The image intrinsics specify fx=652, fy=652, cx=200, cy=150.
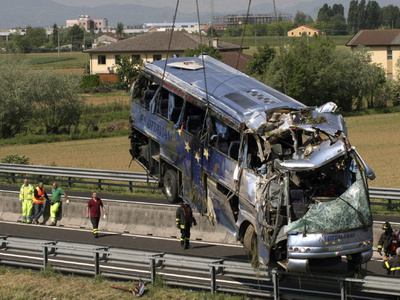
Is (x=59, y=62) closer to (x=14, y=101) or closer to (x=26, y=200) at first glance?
(x=14, y=101)

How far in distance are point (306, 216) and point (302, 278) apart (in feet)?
4.47

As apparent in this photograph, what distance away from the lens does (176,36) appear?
87375 millimetres

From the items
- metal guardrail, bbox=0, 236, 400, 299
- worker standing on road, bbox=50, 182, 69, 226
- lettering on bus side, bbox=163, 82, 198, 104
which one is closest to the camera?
metal guardrail, bbox=0, 236, 400, 299

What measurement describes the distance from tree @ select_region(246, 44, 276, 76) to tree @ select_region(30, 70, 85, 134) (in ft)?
74.4

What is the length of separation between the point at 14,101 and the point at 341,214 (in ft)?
148

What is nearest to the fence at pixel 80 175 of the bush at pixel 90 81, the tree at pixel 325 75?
the tree at pixel 325 75

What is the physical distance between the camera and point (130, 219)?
20250mm

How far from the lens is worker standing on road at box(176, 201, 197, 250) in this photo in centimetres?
1708

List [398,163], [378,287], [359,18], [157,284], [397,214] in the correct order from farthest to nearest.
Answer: [359,18] < [398,163] < [397,214] < [157,284] < [378,287]

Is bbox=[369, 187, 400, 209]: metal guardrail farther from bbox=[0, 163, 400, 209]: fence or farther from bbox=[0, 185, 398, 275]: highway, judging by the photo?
bbox=[0, 163, 400, 209]: fence

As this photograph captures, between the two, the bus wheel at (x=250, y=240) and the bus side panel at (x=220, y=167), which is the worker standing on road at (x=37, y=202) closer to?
the bus side panel at (x=220, y=167)

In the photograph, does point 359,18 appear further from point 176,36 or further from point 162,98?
point 162,98

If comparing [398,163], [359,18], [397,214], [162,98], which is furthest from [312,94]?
[359,18]

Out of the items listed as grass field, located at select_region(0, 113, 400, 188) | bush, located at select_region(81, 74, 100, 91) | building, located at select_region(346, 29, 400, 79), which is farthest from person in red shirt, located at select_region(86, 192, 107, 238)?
building, located at select_region(346, 29, 400, 79)
